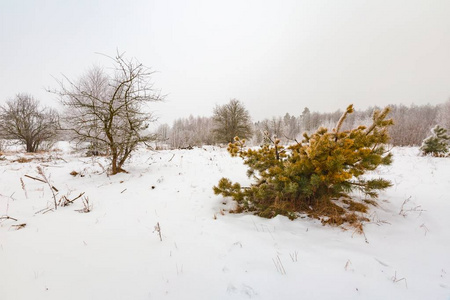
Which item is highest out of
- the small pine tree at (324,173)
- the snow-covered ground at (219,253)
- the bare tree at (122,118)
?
the bare tree at (122,118)

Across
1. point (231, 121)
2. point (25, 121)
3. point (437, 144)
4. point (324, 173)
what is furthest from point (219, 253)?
point (25, 121)

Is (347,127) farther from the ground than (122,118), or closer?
farther from the ground

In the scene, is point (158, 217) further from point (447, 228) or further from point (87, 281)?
point (447, 228)

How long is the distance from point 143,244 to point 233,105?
21.6m

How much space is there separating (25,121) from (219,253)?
2429 cm

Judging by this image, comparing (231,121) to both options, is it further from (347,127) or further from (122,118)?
(347,127)

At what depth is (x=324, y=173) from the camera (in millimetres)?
2660

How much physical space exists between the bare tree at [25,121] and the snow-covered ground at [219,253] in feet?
61.0

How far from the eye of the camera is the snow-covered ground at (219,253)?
1596mm

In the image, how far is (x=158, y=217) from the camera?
10.6ft

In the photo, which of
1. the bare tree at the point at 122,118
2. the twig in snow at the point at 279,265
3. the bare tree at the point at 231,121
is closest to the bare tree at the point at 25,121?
the bare tree at the point at 122,118

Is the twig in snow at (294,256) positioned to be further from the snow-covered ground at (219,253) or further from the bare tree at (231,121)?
the bare tree at (231,121)

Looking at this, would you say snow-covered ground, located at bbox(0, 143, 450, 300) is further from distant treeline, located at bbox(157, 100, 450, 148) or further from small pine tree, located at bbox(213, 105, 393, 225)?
distant treeline, located at bbox(157, 100, 450, 148)

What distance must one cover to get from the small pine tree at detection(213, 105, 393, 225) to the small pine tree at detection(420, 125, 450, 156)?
8761mm
